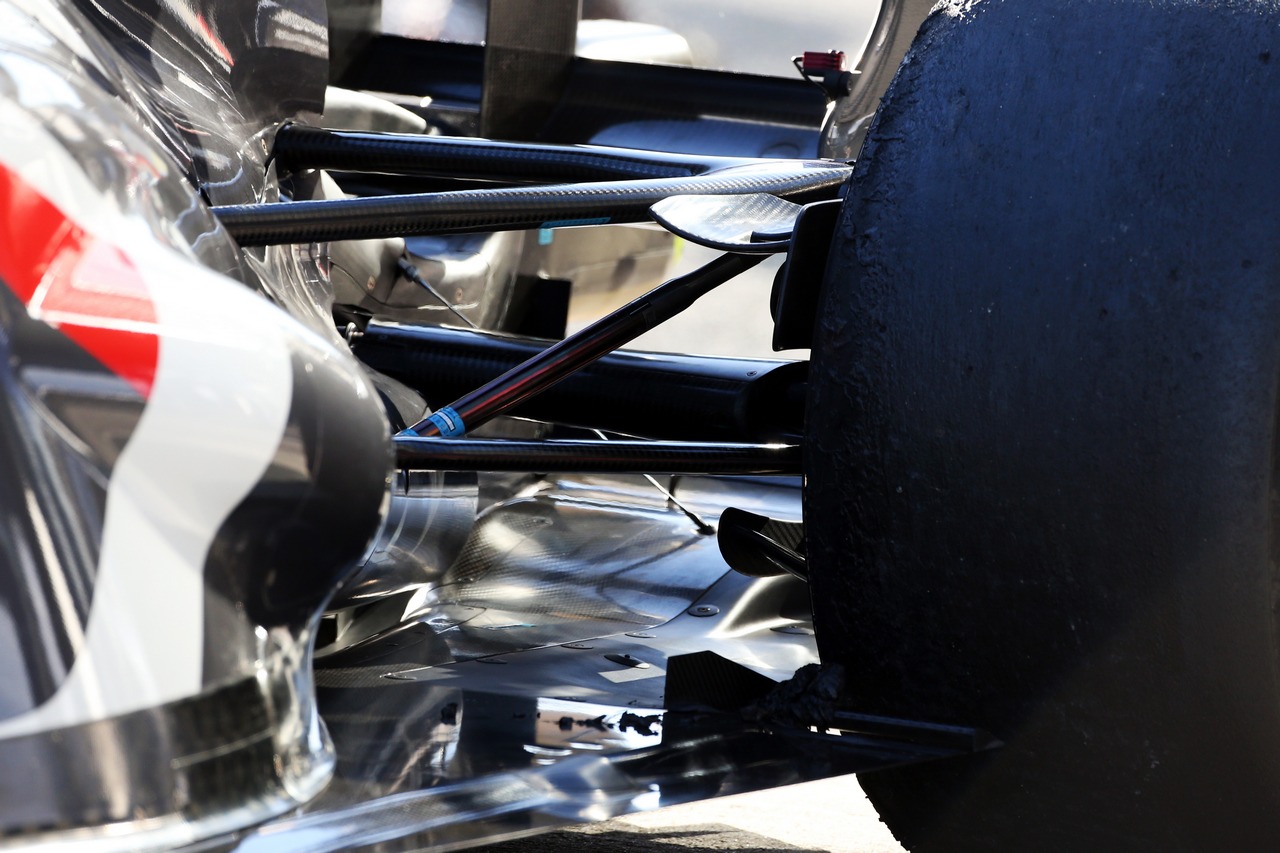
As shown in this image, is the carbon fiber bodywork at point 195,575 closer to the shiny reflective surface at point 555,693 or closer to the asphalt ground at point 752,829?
the shiny reflective surface at point 555,693

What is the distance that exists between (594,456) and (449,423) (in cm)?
15

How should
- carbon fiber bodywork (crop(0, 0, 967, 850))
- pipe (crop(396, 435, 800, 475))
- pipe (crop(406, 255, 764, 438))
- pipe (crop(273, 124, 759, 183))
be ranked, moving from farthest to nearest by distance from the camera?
1. pipe (crop(273, 124, 759, 183))
2. pipe (crop(406, 255, 764, 438))
3. pipe (crop(396, 435, 800, 475))
4. carbon fiber bodywork (crop(0, 0, 967, 850))

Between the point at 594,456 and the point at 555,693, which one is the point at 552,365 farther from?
the point at 555,693

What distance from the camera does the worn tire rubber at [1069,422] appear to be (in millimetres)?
1065

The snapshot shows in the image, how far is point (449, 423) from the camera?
4.82 feet

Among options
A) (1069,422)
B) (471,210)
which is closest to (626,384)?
(471,210)

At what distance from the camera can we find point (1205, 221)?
42.5 inches

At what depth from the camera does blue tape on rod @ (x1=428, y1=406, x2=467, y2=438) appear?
1454mm

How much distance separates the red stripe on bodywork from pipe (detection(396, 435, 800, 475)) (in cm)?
60

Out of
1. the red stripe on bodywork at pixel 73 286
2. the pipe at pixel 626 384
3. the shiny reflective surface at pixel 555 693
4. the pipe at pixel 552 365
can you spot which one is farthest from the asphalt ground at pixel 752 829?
the red stripe on bodywork at pixel 73 286

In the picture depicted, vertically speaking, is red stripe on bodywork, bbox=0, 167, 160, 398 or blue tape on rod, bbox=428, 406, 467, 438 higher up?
red stripe on bodywork, bbox=0, 167, 160, 398

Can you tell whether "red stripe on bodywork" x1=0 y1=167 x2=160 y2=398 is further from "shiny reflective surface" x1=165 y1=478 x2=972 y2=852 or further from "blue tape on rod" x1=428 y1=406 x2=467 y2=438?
"blue tape on rod" x1=428 y1=406 x2=467 y2=438

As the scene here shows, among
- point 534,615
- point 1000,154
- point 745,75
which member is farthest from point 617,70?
point 1000,154

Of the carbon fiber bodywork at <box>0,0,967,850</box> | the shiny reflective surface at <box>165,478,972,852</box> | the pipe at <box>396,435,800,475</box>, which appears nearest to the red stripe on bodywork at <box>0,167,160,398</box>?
the carbon fiber bodywork at <box>0,0,967,850</box>
